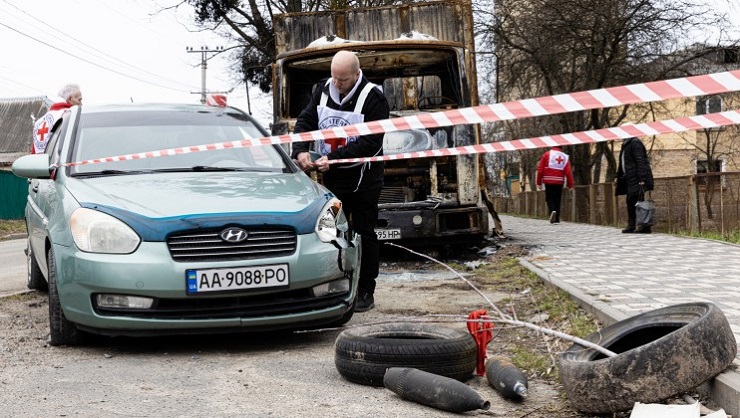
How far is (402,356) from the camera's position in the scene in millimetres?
4398

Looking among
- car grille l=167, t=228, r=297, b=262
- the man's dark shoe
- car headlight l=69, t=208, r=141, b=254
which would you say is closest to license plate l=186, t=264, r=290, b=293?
car grille l=167, t=228, r=297, b=262

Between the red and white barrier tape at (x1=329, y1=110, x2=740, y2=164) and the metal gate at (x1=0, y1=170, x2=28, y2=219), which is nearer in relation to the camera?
the red and white barrier tape at (x1=329, y1=110, x2=740, y2=164)

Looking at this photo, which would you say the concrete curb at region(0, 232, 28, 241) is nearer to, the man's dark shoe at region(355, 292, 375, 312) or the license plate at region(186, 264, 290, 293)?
the man's dark shoe at region(355, 292, 375, 312)

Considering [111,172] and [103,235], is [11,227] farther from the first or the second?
[103,235]

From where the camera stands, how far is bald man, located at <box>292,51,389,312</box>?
6.69 metres

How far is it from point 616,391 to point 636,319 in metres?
0.67

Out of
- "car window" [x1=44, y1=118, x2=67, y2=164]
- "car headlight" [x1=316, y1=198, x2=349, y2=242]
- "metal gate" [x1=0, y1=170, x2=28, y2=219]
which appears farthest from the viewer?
"metal gate" [x1=0, y1=170, x2=28, y2=219]

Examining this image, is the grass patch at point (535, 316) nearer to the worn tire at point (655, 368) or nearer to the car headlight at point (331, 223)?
the worn tire at point (655, 368)

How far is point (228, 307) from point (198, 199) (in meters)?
0.71

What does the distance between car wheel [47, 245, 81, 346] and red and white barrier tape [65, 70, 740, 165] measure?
968 millimetres

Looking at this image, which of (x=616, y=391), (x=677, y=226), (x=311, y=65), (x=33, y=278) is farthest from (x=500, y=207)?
(x=616, y=391)

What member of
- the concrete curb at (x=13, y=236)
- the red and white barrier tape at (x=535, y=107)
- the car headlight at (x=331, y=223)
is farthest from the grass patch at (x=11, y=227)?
the car headlight at (x=331, y=223)

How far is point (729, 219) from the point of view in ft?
45.8

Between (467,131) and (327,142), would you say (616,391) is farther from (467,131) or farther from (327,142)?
(467,131)
